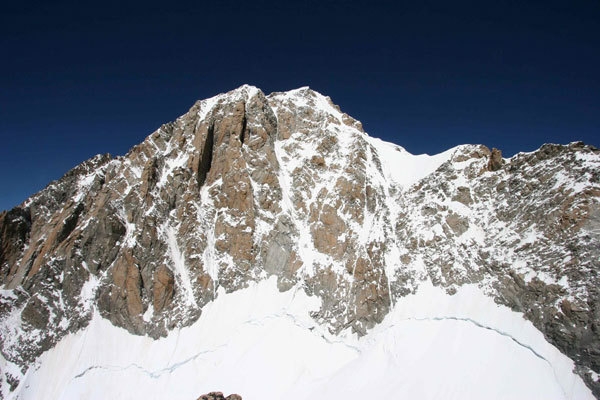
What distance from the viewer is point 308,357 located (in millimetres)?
43188

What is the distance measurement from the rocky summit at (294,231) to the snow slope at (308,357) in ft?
5.50

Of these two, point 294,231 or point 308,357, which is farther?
point 294,231

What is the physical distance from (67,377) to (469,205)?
56.9 metres

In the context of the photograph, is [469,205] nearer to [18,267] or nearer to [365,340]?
[365,340]

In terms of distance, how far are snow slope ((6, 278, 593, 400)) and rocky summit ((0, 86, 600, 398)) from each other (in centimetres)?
168

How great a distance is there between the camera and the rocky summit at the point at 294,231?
41812 mm

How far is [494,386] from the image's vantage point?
113 ft

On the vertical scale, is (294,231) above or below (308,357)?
above

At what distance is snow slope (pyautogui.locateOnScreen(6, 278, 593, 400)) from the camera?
35781 millimetres

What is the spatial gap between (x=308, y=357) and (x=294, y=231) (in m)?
18.0

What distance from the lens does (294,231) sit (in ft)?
181

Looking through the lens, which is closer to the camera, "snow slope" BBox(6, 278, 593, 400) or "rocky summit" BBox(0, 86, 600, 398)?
"snow slope" BBox(6, 278, 593, 400)

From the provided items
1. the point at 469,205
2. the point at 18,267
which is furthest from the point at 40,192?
the point at 469,205

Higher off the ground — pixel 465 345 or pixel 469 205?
pixel 469 205
